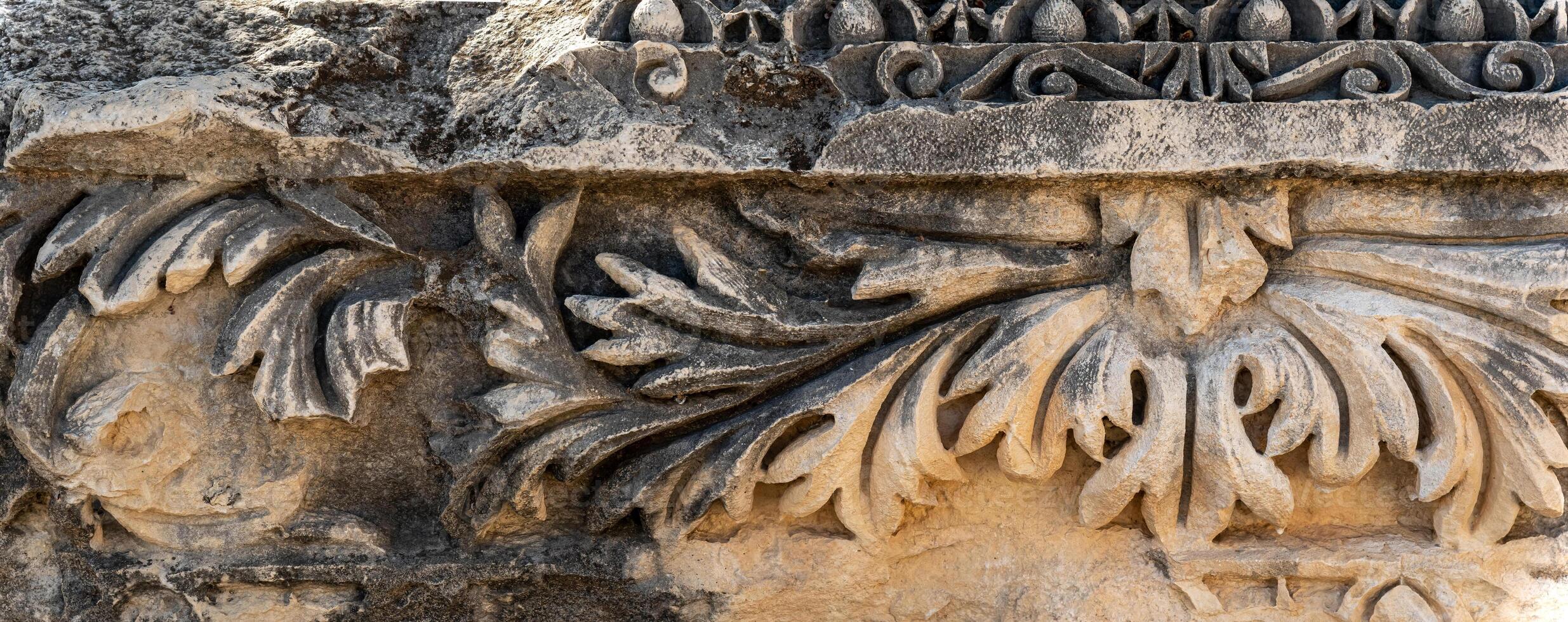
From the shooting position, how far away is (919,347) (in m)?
1.48

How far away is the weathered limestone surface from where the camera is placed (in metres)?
1.41

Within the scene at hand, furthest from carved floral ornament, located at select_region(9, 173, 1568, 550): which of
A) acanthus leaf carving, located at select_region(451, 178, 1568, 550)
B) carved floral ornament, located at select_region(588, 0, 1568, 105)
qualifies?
carved floral ornament, located at select_region(588, 0, 1568, 105)

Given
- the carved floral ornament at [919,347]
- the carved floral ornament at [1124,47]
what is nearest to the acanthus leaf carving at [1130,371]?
the carved floral ornament at [919,347]

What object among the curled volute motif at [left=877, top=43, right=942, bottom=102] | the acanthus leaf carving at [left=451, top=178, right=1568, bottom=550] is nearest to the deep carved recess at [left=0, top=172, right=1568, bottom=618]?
the acanthus leaf carving at [left=451, top=178, right=1568, bottom=550]

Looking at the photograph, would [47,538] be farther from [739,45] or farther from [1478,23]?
[1478,23]

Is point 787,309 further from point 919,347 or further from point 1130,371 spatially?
point 1130,371

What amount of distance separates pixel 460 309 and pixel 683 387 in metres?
0.30

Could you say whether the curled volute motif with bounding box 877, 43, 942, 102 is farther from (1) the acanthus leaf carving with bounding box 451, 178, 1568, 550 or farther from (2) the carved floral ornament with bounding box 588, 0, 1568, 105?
(1) the acanthus leaf carving with bounding box 451, 178, 1568, 550

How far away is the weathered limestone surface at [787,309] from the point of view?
4.62 feet

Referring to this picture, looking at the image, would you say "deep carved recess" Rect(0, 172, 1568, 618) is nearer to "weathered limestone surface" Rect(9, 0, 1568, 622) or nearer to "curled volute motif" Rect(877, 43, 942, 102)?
"weathered limestone surface" Rect(9, 0, 1568, 622)

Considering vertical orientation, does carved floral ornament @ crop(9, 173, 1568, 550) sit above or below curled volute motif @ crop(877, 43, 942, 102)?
below

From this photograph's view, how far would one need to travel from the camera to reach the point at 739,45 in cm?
145

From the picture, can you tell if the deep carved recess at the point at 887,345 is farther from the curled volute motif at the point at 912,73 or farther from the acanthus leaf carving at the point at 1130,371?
the curled volute motif at the point at 912,73

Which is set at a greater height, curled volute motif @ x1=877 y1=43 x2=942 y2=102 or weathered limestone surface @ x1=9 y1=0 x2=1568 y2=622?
curled volute motif @ x1=877 y1=43 x2=942 y2=102
